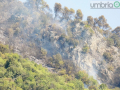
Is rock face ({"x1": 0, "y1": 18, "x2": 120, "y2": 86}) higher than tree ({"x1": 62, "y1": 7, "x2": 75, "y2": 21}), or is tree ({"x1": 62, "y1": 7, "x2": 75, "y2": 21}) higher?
tree ({"x1": 62, "y1": 7, "x2": 75, "y2": 21})

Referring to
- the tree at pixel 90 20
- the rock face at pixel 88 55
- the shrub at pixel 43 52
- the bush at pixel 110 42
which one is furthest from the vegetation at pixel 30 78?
the tree at pixel 90 20

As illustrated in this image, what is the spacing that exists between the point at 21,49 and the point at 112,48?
1014 inches

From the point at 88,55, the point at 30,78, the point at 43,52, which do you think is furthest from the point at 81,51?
the point at 30,78

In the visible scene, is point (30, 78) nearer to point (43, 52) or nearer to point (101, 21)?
point (43, 52)

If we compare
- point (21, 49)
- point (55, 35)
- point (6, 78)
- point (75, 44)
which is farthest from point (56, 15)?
point (6, 78)

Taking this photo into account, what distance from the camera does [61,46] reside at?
41.1 meters

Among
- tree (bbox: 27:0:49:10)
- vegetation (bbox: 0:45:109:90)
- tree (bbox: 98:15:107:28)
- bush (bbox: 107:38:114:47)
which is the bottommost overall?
vegetation (bbox: 0:45:109:90)

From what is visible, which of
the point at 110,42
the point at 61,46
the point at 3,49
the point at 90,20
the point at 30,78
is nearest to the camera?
the point at 30,78

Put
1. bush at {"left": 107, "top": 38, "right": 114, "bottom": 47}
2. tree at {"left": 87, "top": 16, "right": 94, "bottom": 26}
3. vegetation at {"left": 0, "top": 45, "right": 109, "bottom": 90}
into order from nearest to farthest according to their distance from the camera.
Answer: vegetation at {"left": 0, "top": 45, "right": 109, "bottom": 90}, bush at {"left": 107, "top": 38, "right": 114, "bottom": 47}, tree at {"left": 87, "top": 16, "right": 94, "bottom": 26}

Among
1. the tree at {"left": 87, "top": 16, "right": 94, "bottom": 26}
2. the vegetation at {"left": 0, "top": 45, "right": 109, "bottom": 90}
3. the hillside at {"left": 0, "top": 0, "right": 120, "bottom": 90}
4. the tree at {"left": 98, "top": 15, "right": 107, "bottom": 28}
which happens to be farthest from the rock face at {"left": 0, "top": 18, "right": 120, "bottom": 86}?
the tree at {"left": 98, "top": 15, "right": 107, "bottom": 28}

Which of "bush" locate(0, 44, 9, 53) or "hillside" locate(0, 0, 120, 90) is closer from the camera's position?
"bush" locate(0, 44, 9, 53)

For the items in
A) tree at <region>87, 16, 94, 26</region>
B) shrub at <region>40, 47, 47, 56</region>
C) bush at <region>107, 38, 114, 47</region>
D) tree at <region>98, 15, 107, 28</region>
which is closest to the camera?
shrub at <region>40, 47, 47, 56</region>

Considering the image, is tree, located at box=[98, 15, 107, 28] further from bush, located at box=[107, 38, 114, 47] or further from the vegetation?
the vegetation

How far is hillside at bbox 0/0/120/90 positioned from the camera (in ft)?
121
